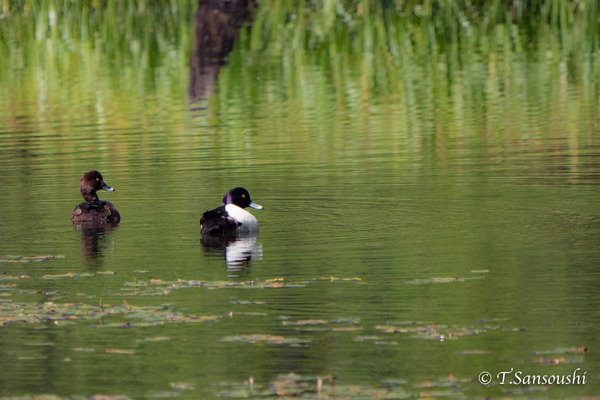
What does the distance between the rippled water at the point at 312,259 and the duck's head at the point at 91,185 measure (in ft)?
0.90

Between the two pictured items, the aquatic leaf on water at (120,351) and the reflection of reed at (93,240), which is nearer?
the aquatic leaf on water at (120,351)

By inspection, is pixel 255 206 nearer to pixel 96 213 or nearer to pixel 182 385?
pixel 96 213

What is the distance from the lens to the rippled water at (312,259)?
718 cm

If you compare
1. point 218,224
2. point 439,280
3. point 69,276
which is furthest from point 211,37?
point 439,280

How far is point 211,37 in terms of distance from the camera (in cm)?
2684

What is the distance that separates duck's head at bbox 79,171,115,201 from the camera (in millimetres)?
13430

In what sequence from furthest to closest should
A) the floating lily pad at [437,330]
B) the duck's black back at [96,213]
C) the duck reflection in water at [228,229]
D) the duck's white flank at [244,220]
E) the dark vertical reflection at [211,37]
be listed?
the dark vertical reflection at [211,37]
the duck's black back at [96,213]
the duck's white flank at [244,220]
the duck reflection in water at [228,229]
the floating lily pad at [437,330]

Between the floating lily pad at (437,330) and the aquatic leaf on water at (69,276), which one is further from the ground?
the aquatic leaf on water at (69,276)

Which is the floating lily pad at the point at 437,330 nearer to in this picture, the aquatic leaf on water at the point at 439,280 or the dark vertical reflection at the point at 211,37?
the aquatic leaf on water at the point at 439,280

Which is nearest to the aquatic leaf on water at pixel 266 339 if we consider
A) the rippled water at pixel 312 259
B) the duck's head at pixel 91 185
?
the rippled water at pixel 312 259

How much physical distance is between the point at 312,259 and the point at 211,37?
1729cm

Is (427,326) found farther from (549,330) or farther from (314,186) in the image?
(314,186)

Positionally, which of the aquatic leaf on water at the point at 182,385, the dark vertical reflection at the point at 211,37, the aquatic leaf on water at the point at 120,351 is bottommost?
the aquatic leaf on water at the point at 182,385

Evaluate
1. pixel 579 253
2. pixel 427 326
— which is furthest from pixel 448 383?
pixel 579 253
